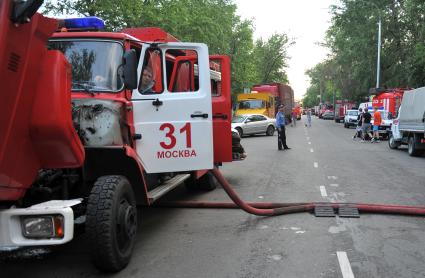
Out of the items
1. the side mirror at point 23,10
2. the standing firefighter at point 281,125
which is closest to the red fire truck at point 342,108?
the standing firefighter at point 281,125

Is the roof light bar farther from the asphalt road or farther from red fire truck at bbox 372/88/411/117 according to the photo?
red fire truck at bbox 372/88/411/117

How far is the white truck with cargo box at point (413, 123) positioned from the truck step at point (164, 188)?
1185cm

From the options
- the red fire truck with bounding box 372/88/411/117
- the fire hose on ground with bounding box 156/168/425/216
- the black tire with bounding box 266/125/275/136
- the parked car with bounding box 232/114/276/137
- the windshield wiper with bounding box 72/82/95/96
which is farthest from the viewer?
the black tire with bounding box 266/125/275/136

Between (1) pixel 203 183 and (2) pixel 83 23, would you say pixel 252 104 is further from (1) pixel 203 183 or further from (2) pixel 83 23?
(2) pixel 83 23

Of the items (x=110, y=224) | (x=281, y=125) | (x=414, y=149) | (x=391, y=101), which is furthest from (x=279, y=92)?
(x=110, y=224)

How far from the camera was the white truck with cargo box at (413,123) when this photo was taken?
1731 cm

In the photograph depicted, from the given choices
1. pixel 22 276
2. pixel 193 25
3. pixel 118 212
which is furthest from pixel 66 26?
pixel 193 25

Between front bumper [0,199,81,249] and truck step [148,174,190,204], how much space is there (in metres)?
2.00

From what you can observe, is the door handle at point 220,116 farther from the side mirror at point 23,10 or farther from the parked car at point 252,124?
the parked car at point 252,124

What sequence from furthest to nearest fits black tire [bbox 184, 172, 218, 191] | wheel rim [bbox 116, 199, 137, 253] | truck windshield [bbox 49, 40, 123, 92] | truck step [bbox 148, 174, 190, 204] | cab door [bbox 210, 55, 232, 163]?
black tire [bbox 184, 172, 218, 191] → cab door [bbox 210, 55, 232, 163] → truck step [bbox 148, 174, 190, 204] → truck windshield [bbox 49, 40, 123, 92] → wheel rim [bbox 116, 199, 137, 253]

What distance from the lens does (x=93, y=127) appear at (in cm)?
552

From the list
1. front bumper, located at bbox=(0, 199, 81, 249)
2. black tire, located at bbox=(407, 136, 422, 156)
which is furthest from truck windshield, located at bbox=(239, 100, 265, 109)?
front bumper, located at bbox=(0, 199, 81, 249)

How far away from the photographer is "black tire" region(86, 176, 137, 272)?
476cm

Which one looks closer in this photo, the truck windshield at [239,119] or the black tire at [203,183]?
the black tire at [203,183]
